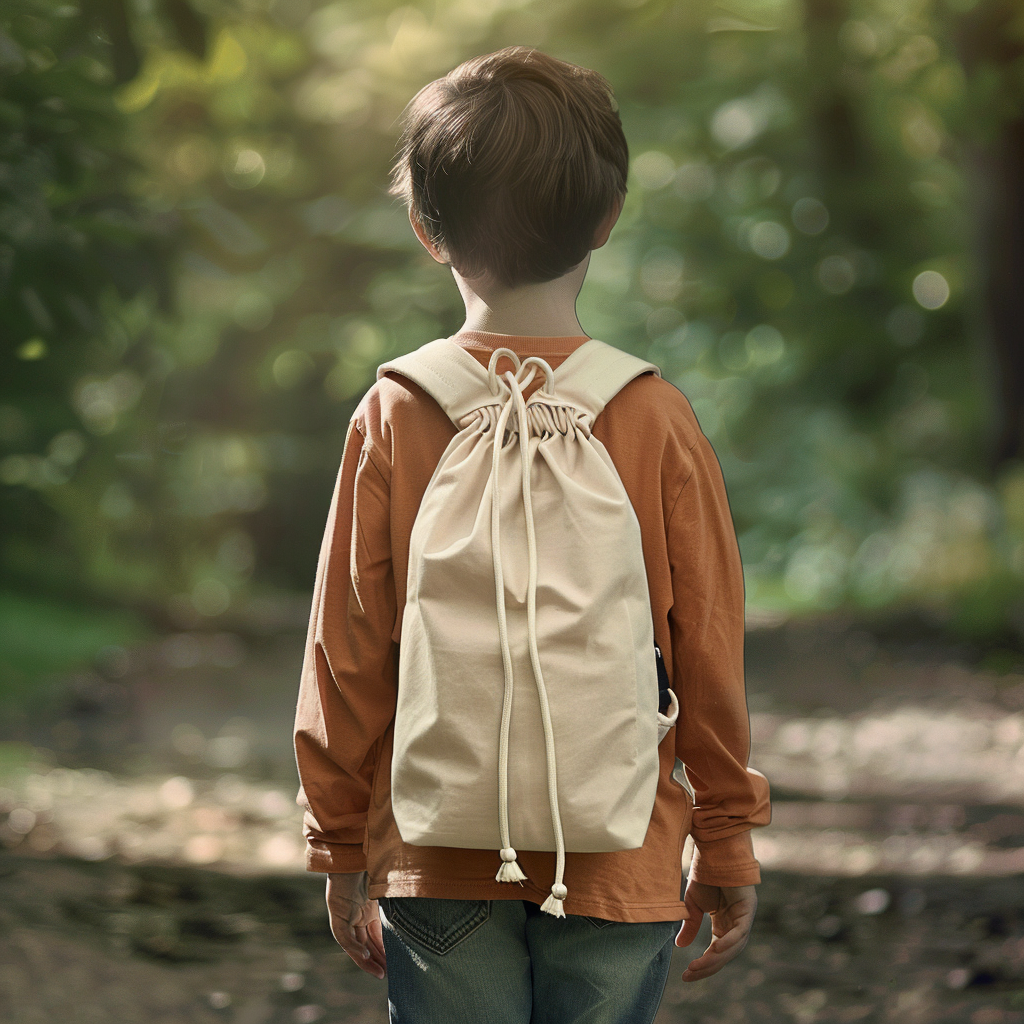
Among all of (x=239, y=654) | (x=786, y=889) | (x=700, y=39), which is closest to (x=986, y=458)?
(x=700, y=39)

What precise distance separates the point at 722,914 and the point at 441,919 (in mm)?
380

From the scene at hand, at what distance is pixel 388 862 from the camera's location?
1.51 meters

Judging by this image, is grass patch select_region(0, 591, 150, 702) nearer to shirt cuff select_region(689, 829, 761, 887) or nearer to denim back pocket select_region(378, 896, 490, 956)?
denim back pocket select_region(378, 896, 490, 956)

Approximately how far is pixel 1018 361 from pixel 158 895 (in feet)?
30.0

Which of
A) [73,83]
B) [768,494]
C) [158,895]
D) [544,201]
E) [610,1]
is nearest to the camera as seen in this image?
[544,201]

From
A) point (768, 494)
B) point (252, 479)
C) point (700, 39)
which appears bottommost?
point (768, 494)

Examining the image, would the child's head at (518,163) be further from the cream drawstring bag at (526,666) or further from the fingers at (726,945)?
the fingers at (726,945)

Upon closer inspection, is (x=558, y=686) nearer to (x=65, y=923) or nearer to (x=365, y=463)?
(x=365, y=463)

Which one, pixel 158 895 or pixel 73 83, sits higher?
pixel 73 83

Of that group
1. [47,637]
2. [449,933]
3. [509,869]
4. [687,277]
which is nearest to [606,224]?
[509,869]

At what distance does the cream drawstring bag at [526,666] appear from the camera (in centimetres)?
136

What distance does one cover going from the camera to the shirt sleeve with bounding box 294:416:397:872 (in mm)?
1539

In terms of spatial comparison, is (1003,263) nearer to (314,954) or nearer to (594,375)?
(314,954)

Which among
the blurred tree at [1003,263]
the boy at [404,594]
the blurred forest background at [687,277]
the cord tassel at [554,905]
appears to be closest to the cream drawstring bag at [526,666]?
the cord tassel at [554,905]
